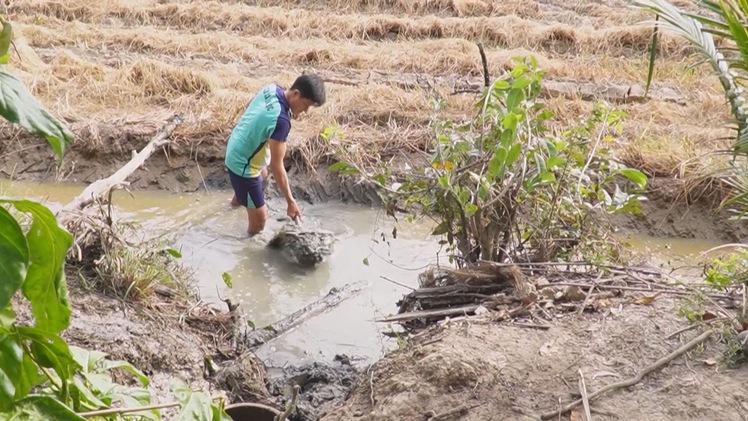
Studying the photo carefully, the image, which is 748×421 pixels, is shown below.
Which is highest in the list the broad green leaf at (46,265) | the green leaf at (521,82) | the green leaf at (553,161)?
the broad green leaf at (46,265)

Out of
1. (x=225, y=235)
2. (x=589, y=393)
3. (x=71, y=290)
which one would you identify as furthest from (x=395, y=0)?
(x=589, y=393)

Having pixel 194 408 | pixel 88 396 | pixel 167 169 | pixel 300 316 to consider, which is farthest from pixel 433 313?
pixel 167 169

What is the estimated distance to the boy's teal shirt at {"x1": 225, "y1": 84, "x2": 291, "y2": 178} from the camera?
18.5ft

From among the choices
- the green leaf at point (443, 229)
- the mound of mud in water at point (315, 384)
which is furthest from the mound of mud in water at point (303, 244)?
the green leaf at point (443, 229)

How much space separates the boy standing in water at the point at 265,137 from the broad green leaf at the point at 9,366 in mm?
4262

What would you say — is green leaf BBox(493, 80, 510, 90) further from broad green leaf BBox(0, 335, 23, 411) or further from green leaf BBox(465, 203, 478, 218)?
broad green leaf BBox(0, 335, 23, 411)

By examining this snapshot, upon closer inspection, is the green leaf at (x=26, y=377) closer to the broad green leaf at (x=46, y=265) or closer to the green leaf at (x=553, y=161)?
the broad green leaf at (x=46, y=265)

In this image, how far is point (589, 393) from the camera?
2711 millimetres

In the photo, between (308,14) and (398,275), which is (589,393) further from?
(308,14)

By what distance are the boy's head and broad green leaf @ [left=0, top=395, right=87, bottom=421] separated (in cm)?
425

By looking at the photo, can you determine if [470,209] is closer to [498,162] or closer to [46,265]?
[498,162]

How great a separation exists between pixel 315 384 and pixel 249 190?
2351mm

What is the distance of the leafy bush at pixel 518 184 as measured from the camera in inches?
144

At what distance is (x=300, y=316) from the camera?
4.85m
